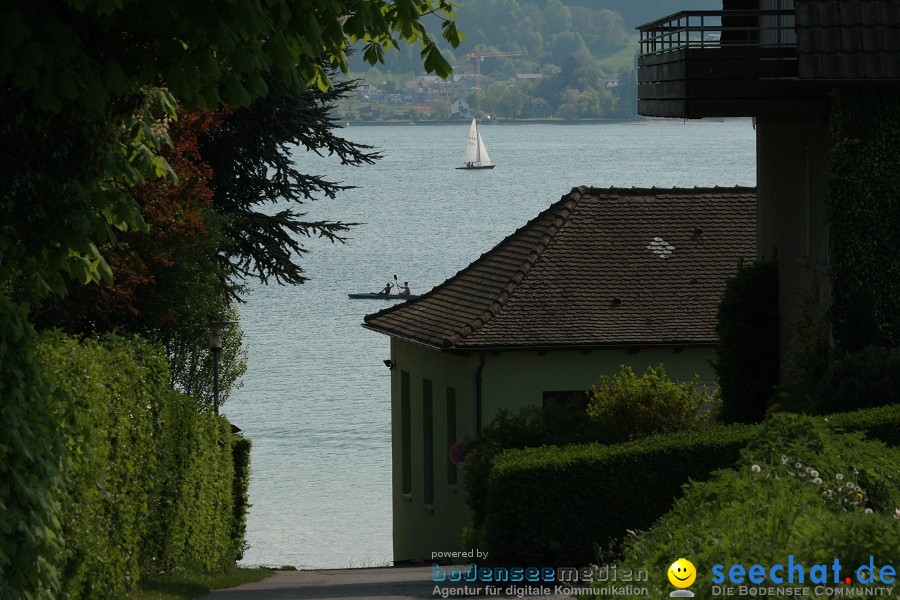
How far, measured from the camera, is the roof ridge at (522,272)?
27.5 meters

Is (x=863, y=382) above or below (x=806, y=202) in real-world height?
below

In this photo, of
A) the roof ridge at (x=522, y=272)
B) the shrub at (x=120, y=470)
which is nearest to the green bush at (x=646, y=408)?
the roof ridge at (x=522, y=272)

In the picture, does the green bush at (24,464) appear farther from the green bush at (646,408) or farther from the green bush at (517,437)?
the green bush at (646,408)

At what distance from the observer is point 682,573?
7.55 meters

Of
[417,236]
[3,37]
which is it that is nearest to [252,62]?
[3,37]

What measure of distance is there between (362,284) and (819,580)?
9126cm

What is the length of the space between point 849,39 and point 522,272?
1027cm

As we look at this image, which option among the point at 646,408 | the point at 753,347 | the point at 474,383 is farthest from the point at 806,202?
the point at 474,383

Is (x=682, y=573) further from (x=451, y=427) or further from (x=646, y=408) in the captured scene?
(x=451, y=427)

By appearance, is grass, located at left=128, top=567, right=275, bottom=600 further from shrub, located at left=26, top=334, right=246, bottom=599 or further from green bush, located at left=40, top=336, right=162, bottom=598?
green bush, located at left=40, top=336, right=162, bottom=598

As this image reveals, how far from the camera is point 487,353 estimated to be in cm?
2711

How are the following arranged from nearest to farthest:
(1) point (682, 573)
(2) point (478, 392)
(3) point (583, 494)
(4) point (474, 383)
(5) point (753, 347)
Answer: (1) point (682, 573)
(3) point (583, 494)
(5) point (753, 347)
(2) point (478, 392)
(4) point (474, 383)

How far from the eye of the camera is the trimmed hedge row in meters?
16.9

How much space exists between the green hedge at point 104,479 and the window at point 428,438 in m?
9.74
